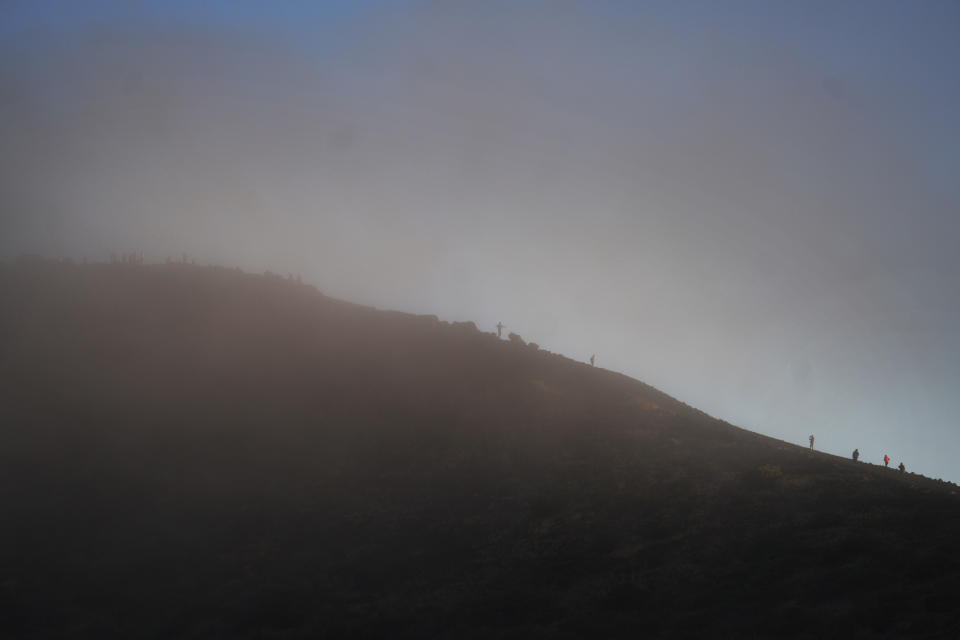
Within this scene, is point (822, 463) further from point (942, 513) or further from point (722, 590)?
point (722, 590)

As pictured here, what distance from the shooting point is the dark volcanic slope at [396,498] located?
25734 mm

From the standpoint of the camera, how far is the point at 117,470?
46.2 m

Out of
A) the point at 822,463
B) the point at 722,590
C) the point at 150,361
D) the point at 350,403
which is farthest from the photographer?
the point at 150,361

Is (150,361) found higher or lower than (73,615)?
higher

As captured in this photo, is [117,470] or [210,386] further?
[210,386]

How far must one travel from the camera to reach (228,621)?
28.9m

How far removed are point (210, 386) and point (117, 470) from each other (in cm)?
1390

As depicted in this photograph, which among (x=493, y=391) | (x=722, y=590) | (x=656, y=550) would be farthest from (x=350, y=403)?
(x=722, y=590)

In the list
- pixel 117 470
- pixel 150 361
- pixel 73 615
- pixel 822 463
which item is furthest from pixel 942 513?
pixel 150 361

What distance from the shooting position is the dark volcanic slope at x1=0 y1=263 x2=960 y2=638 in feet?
84.4

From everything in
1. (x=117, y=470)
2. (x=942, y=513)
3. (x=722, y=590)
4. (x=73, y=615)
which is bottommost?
(x=73, y=615)

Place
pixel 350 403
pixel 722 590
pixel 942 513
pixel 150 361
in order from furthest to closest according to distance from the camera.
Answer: pixel 150 361 < pixel 350 403 < pixel 942 513 < pixel 722 590

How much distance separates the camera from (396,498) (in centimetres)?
4231

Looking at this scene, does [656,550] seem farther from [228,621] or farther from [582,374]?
[582,374]
